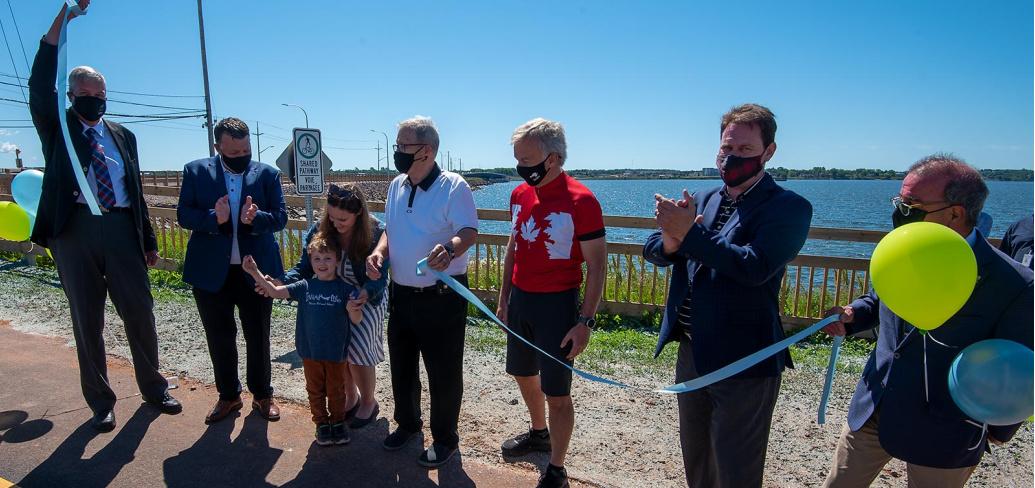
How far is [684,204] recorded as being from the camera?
2305mm

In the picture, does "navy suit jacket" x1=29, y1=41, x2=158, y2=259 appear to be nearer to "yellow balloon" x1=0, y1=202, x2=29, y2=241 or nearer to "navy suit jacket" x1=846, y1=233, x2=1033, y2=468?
"yellow balloon" x1=0, y1=202, x2=29, y2=241

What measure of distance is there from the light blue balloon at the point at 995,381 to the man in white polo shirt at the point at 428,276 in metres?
2.19

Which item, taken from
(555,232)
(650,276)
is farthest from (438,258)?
(650,276)

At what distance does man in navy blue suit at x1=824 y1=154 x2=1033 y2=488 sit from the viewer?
200 cm

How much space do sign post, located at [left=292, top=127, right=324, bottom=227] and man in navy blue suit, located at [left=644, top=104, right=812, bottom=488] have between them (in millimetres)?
Result: 6166

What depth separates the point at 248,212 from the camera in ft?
12.4

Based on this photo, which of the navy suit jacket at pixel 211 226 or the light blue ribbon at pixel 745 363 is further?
the navy suit jacket at pixel 211 226

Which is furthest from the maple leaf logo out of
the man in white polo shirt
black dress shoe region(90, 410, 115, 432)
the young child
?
black dress shoe region(90, 410, 115, 432)

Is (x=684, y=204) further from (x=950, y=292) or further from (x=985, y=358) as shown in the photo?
(x=985, y=358)

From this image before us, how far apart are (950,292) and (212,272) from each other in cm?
384

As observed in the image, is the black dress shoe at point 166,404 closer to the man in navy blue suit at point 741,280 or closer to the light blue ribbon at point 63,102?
the light blue ribbon at point 63,102

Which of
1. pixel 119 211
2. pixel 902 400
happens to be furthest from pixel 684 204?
pixel 119 211

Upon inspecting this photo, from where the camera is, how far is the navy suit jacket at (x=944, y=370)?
1.99 m

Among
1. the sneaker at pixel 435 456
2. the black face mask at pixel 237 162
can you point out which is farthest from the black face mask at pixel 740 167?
the black face mask at pixel 237 162
